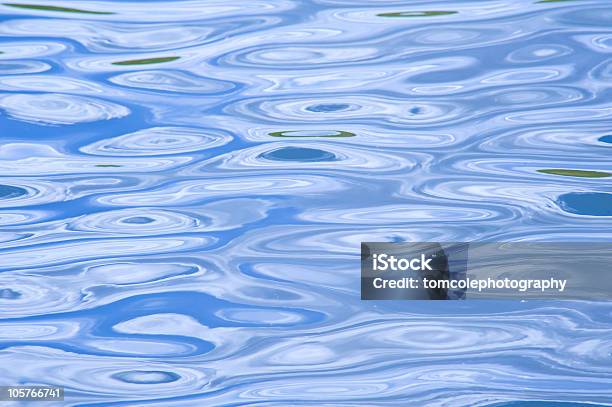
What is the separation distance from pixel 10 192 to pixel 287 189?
0.74m

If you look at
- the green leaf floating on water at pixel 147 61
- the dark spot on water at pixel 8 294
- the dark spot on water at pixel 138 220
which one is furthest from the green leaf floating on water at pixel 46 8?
the dark spot on water at pixel 8 294

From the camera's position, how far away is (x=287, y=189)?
2.44m

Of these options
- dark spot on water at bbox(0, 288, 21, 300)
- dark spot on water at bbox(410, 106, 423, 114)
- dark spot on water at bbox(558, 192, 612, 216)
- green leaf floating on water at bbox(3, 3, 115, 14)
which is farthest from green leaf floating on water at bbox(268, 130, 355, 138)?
green leaf floating on water at bbox(3, 3, 115, 14)

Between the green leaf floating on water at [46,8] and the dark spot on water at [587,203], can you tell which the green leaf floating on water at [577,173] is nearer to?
the dark spot on water at [587,203]

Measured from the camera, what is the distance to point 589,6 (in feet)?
10.3

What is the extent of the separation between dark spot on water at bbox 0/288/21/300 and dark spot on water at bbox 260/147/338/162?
79 cm

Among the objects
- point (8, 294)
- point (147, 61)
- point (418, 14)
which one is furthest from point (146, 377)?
point (418, 14)

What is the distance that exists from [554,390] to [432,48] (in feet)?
4.83

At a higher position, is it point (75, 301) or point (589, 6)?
point (589, 6)

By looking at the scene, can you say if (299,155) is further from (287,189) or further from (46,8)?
(46,8)

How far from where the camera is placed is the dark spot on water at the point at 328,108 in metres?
2.73

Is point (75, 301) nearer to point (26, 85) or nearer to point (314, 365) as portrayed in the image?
point (314, 365)

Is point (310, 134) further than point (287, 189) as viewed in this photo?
Yes

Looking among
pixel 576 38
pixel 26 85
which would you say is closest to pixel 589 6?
pixel 576 38
